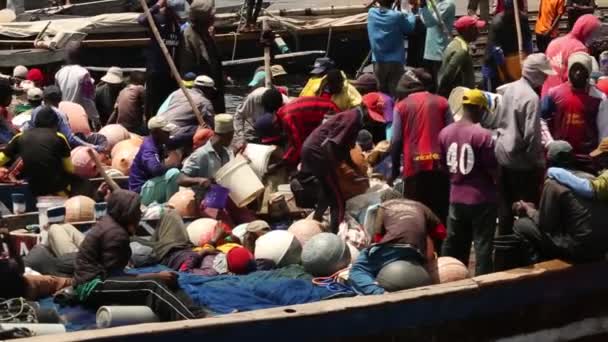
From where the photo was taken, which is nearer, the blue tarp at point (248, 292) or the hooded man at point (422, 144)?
the blue tarp at point (248, 292)

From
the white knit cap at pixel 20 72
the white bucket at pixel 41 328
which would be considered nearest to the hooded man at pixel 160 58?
the white knit cap at pixel 20 72

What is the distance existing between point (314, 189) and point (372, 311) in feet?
9.97

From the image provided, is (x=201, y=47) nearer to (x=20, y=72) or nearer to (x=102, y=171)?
(x=102, y=171)

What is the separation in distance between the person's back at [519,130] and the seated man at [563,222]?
1.68 feet

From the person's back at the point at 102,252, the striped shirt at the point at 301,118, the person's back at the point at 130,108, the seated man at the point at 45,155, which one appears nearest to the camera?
the person's back at the point at 102,252

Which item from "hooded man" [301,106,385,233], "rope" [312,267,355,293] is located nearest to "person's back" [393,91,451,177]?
"hooded man" [301,106,385,233]

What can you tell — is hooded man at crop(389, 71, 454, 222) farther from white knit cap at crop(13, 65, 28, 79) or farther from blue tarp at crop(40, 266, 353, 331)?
white knit cap at crop(13, 65, 28, 79)

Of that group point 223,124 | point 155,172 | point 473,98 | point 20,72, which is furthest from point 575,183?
point 20,72

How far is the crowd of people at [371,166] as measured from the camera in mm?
10312

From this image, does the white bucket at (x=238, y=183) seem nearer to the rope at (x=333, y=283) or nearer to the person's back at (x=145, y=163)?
the person's back at (x=145, y=163)

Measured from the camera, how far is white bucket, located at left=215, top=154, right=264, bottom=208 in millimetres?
12773

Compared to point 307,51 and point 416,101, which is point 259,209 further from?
point 307,51

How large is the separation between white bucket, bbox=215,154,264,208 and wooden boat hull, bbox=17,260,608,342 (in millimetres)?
2990

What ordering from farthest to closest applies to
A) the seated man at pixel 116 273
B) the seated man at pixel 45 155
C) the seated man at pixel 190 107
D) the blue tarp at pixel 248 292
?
the seated man at pixel 190 107
the seated man at pixel 45 155
the blue tarp at pixel 248 292
the seated man at pixel 116 273
